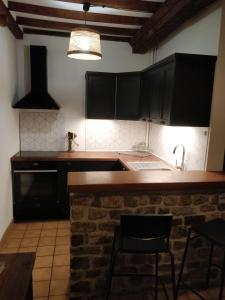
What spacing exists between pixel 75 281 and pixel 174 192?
117 cm

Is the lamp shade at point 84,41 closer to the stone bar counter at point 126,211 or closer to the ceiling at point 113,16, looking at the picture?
the ceiling at point 113,16

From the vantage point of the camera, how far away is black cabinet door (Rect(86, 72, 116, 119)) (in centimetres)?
385

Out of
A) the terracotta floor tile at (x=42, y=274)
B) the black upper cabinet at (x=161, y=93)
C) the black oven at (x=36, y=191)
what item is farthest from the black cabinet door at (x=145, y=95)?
the terracotta floor tile at (x=42, y=274)

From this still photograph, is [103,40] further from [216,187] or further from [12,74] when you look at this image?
[216,187]

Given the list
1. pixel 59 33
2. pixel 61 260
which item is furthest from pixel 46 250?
A: pixel 59 33

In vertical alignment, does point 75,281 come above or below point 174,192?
below

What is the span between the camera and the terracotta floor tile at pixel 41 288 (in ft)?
7.29

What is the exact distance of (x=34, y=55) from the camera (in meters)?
3.89

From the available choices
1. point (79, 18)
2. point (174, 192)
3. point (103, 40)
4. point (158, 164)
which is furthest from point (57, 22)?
point (174, 192)

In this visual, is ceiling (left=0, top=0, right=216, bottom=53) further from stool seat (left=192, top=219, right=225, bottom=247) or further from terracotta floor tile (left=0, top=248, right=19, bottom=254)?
terracotta floor tile (left=0, top=248, right=19, bottom=254)

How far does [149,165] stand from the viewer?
3346 millimetres

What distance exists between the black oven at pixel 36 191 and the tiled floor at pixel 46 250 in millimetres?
164

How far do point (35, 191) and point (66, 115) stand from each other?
139 centimetres

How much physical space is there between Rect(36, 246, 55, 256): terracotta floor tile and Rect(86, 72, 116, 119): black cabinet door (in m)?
2.05
